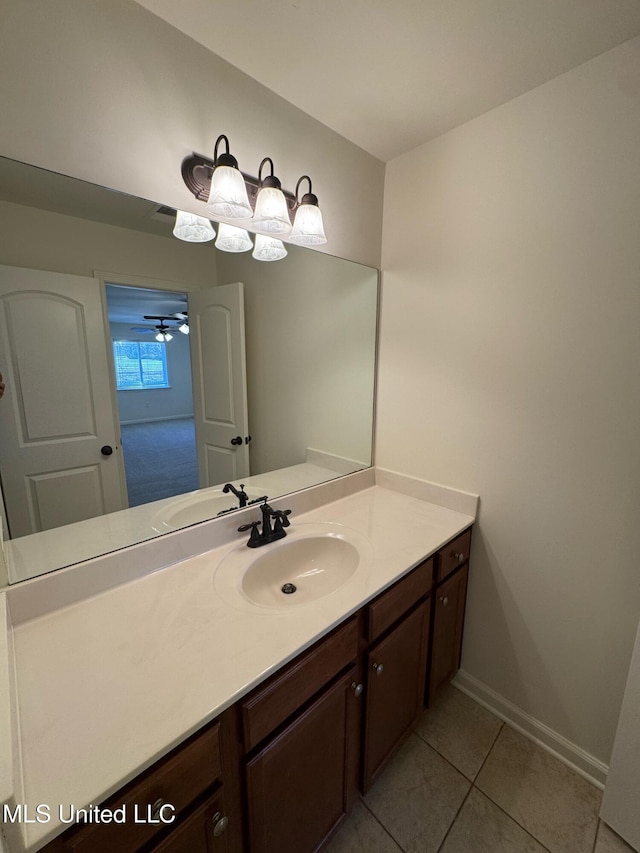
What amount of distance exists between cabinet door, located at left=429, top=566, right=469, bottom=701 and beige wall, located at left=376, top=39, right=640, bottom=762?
7cm

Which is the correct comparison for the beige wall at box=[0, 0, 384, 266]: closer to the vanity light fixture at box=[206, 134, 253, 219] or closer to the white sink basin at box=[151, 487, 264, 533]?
the vanity light fixture at box=[206, 134, 253, 219]

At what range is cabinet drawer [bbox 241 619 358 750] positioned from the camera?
2.53ft

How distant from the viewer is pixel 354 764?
42.8 inches

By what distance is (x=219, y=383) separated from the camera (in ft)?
4.66

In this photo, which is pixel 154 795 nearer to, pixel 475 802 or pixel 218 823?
pixel 218 823

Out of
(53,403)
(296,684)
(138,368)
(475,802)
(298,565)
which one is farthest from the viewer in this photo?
(298,565)

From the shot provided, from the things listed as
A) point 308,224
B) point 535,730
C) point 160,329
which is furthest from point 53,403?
point 535,730

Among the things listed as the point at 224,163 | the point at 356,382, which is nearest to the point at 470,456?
the point at 356,382

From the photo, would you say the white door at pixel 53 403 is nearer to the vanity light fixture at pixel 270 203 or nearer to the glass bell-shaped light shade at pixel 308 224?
the vanity light fixture at pixel 270 203

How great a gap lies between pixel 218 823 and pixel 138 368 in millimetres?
1147

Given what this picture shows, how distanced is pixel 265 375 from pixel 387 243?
0.87 meters

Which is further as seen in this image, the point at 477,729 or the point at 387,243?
the point at 387,243

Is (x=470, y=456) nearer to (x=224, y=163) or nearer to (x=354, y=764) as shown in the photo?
(x=354, y=764)

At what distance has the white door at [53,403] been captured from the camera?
3.02ft
